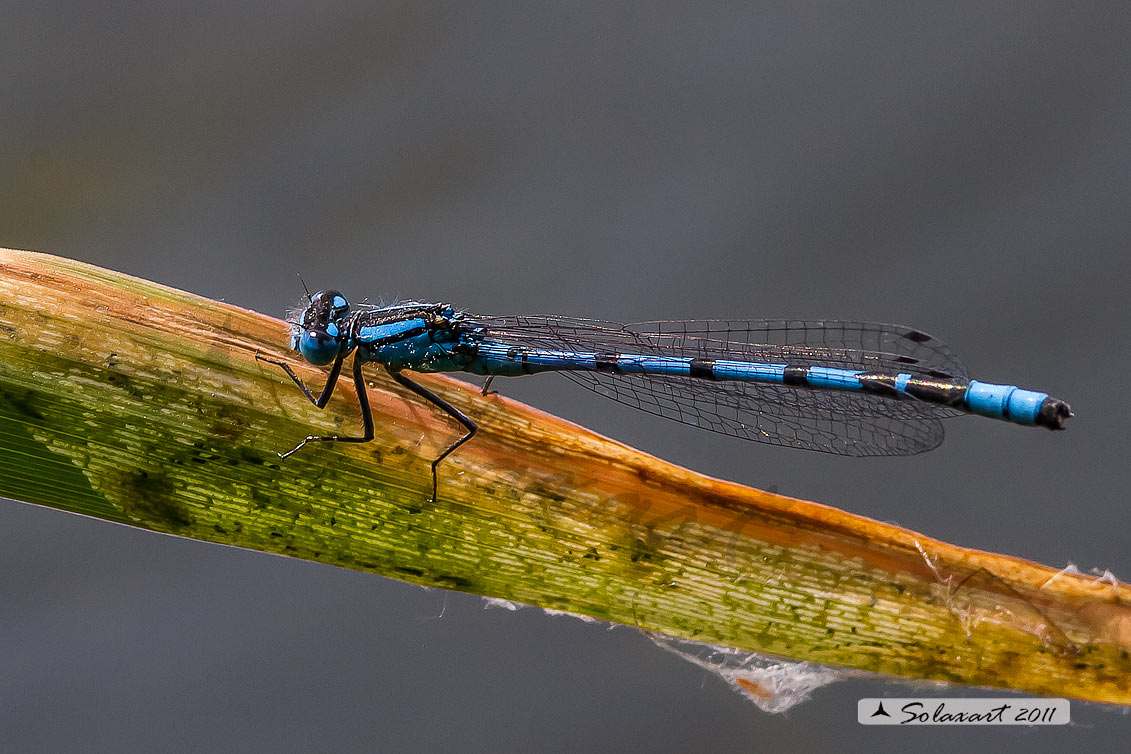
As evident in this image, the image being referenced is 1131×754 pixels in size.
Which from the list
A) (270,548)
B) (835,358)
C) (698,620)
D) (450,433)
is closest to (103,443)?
(270,548)

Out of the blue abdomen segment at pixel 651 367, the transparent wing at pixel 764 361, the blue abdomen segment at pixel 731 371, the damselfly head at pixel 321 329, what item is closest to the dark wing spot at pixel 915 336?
the transparent wing at pixel 764 361

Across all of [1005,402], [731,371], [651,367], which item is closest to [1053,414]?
→ [1005,402]

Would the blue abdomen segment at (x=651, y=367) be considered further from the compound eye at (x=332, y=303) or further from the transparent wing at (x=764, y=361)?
the compound eye at (x=332, y=303)

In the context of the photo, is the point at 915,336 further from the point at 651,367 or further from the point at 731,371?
the point at 651,367

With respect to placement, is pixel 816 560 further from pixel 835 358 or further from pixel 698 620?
pixel 835 358

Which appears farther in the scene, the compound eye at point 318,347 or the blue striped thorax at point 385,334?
the blue striped thorax at point 385,334

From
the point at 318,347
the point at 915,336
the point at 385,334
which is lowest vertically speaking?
the point at 318,347

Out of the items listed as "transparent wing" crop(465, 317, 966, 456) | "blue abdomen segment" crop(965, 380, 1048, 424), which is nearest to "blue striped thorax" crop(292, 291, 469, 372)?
"transparent wing" crop(465, 317, 966, 456)
